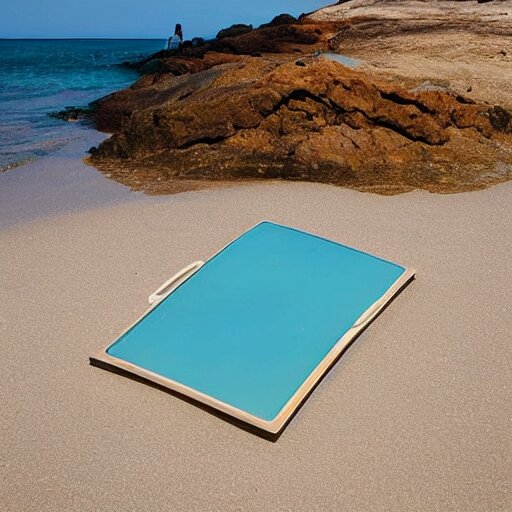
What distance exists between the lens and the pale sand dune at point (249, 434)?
189 centimetres

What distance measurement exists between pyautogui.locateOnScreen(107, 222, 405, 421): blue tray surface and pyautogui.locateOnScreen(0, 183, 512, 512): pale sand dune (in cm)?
17

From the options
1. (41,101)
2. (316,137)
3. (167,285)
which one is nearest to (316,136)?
(316,137)

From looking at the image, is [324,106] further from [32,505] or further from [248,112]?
[32,505]

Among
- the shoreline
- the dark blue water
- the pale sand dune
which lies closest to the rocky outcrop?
the dark blue water

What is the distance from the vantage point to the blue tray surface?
216 cm

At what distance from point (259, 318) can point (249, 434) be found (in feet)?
1.94

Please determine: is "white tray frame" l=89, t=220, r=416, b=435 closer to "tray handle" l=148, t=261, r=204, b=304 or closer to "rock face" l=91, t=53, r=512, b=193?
"tray handle" l=148, t=261, r=204, b=304

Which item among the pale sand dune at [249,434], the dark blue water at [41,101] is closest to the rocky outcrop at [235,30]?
the dark blue water at [41,101]

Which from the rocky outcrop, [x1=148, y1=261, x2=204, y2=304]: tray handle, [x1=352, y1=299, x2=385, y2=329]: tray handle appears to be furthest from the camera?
the rocky outcrop

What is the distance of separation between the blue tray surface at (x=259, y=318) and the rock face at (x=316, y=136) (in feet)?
7.18

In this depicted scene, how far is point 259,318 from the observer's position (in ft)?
→ 8.17

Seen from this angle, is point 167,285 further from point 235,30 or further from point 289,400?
point 235,30

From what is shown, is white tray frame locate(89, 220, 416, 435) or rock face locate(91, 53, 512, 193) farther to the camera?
rock face locate(91, 53, 512, 193)

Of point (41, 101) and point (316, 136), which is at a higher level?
point (316, 136)
